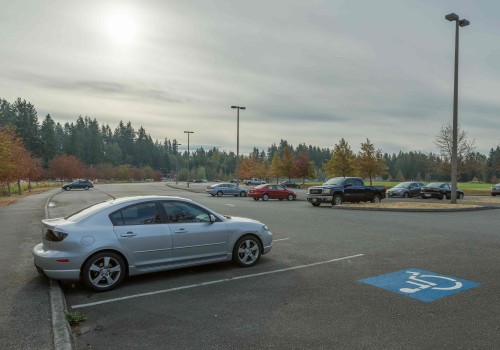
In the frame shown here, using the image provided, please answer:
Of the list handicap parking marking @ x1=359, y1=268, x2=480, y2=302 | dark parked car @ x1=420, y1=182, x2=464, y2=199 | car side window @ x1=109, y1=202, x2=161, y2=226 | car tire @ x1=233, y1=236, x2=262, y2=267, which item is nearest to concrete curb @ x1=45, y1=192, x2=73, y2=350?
car side window @ x1=109, y1=202, x2=161, y2=226

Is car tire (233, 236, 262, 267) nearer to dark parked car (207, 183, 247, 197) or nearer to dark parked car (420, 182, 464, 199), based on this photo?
dark parked car (420, 182, 464, 199)

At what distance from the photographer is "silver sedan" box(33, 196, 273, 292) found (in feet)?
19.2

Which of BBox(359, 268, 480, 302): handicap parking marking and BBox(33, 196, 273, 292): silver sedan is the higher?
BBox(33, 196, 273, 292): silver sedan

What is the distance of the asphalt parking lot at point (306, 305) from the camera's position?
4.17 meters

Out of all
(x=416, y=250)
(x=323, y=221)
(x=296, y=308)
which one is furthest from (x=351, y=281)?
(x=323, y=221)

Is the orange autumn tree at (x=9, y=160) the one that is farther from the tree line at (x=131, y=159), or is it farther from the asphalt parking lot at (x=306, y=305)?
the asphalt parking lot at (x=306, y=305)

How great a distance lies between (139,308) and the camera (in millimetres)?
5234

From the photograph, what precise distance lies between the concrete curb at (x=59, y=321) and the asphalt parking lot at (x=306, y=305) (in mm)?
130

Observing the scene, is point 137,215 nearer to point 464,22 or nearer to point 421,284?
point 421,284

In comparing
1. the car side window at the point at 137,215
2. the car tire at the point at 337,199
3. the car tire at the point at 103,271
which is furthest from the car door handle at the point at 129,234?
the car tire at the point at 337,199

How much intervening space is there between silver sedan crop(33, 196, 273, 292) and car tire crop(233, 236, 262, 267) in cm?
2

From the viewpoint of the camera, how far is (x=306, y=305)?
5.24 m

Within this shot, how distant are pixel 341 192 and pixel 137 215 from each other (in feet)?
58.8

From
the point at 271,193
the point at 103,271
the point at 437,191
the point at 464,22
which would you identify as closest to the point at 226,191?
the point at 271,193
